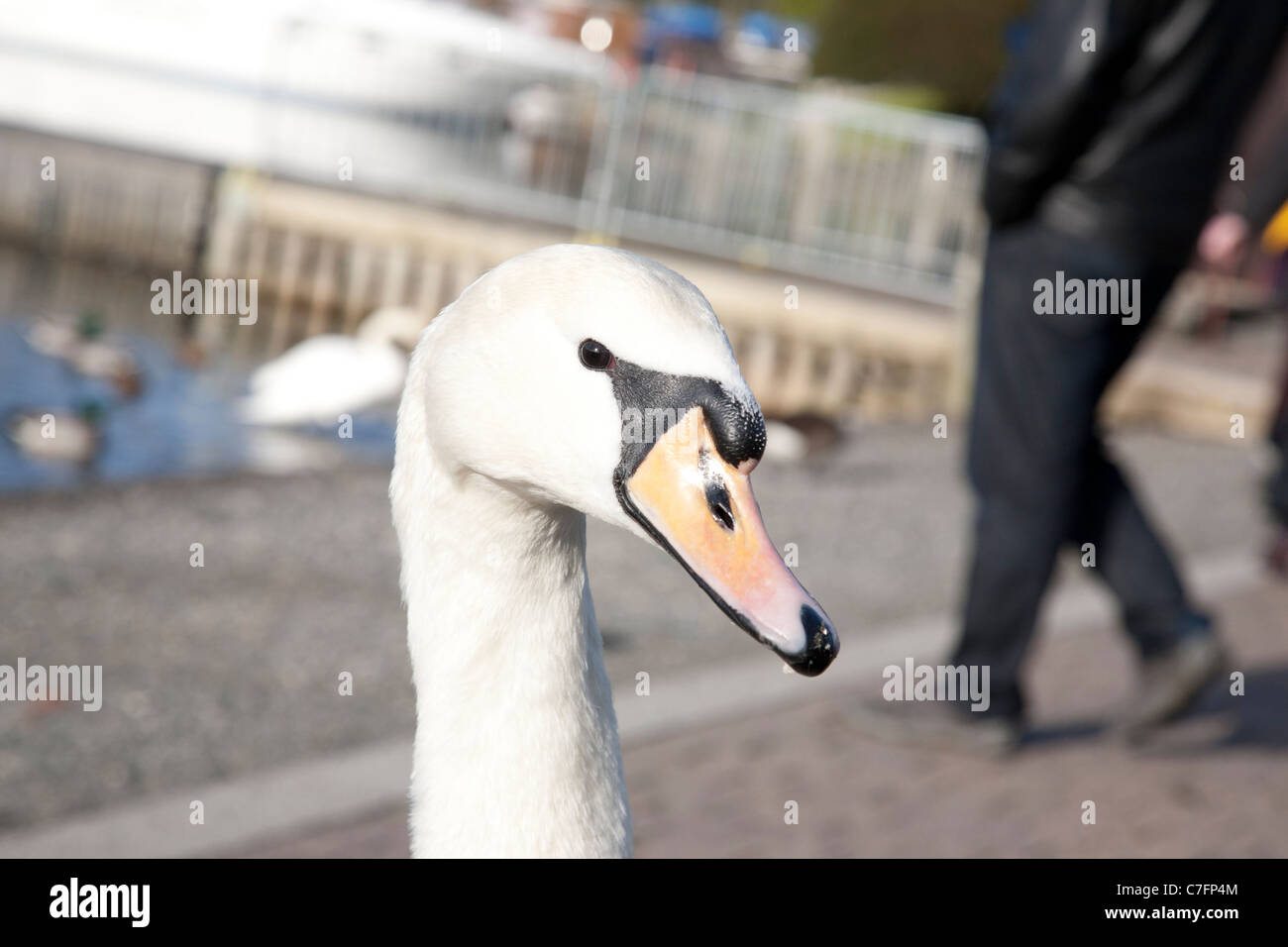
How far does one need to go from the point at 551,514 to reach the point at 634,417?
277mm

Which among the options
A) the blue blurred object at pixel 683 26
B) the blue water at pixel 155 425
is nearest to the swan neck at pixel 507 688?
the blue water at pixel 155 425

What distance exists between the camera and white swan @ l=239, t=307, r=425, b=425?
8.97m

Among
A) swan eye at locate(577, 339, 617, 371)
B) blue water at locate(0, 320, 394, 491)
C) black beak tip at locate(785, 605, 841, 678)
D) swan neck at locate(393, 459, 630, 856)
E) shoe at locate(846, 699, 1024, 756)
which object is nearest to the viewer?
black beak tip at locate(785, 605, 841, 678)

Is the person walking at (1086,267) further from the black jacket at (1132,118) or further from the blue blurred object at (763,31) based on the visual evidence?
the blue blurred object at (763,31)

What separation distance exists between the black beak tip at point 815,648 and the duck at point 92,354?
27.2 feet

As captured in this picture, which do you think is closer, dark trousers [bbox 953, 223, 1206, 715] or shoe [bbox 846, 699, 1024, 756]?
dark trousers [bbox 953, 223, 1206, 715]

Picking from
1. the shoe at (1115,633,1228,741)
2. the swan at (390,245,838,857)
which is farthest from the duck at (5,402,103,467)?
the swan at (390,245,838,857)

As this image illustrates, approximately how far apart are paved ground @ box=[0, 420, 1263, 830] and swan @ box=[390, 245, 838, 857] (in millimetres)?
2363

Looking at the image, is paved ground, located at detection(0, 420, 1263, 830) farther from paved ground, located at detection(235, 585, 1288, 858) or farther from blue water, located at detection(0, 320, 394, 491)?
blue water, located at detection(0, 320, 394, 491)

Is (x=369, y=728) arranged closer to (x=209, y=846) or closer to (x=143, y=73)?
(x=209, y=846)

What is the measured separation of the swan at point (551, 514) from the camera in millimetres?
1615

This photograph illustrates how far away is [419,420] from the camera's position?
1.89 meters

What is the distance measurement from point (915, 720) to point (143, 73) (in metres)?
17.6
